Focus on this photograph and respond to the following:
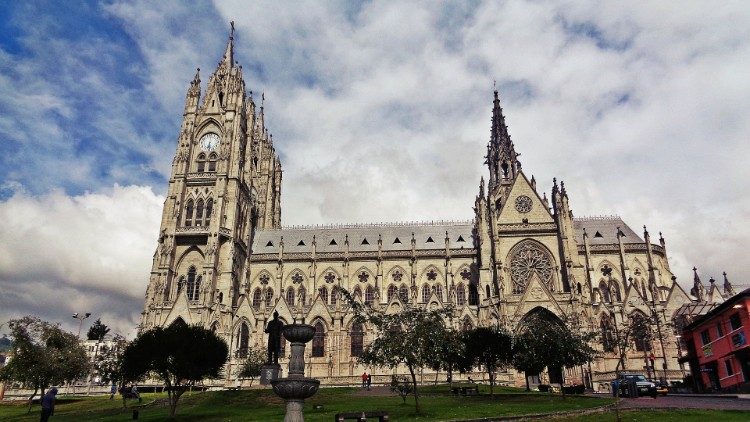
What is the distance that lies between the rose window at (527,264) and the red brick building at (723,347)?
16253 mm

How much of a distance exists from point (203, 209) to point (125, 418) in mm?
38144

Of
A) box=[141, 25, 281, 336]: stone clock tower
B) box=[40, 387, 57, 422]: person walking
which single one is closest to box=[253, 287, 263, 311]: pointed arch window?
box=[141, 25, 281, 336]: stone clock tower

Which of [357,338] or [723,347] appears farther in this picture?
[357,338]

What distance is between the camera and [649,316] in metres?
54.8

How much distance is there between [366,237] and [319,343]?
19.4 metres

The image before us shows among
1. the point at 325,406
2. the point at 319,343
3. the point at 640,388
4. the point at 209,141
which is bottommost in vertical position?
the point at 325,406

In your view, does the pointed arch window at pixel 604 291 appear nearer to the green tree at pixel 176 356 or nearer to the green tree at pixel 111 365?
the green tree at pixel 176 356

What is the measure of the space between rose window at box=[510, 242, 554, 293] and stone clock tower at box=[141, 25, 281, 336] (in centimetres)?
3405

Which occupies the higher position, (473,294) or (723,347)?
(473,294)

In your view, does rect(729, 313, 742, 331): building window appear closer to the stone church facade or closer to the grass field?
the stone church facade

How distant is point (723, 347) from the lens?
4016 centimetres

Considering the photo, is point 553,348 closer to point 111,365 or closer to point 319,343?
point 319,343

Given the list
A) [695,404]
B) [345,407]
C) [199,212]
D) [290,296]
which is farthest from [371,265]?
[695,404]

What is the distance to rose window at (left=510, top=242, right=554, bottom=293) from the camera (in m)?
60.0
